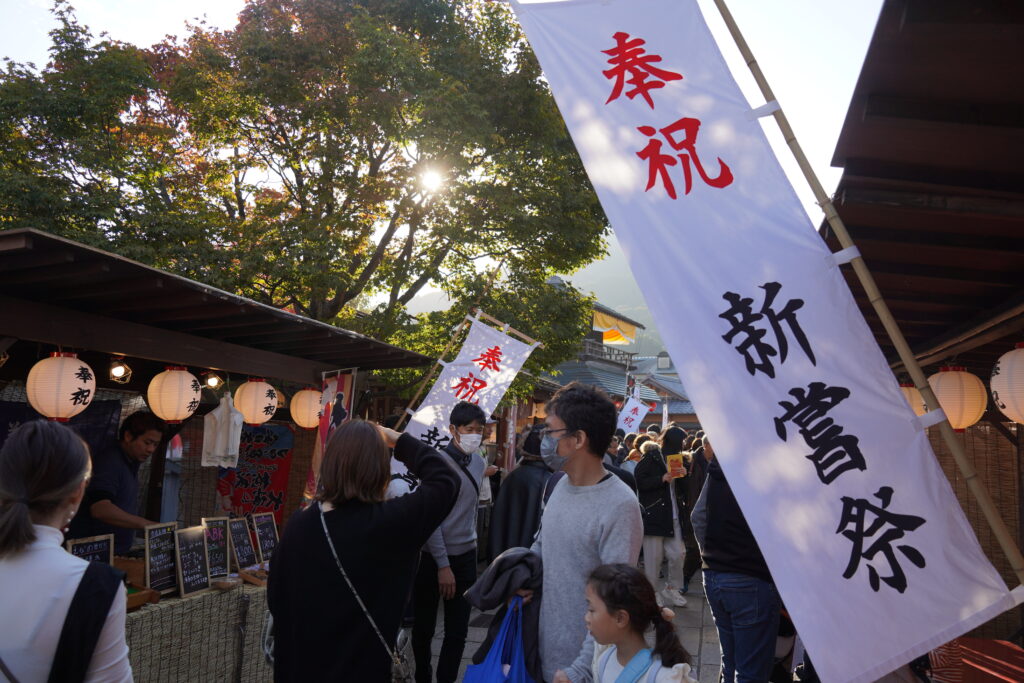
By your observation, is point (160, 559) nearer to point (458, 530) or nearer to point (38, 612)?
point (458, 530)

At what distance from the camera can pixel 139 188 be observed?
12695mm

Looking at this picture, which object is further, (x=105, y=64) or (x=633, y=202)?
(x=105, y=64)

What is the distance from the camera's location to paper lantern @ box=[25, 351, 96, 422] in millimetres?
6742

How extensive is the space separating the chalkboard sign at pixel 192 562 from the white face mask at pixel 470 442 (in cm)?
243

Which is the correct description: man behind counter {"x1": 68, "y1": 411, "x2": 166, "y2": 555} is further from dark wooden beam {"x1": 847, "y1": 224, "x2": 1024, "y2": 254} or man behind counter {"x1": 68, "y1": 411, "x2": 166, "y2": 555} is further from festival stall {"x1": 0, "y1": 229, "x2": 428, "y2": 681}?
dark wooden beam {"x1": 847, "y1": 224, "x2": 1024, "y2": 254}

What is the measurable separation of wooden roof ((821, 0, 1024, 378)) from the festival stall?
506 cm

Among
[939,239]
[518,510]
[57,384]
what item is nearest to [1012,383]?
[939,239]

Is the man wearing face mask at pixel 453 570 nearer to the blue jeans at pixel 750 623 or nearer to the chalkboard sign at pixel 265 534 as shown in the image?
the chalkboard sign at pixel 265 534

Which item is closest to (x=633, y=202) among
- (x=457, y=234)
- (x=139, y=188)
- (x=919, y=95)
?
(x=919, y=95)

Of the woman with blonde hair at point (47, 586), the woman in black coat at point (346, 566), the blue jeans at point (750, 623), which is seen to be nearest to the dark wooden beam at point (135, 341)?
the woman in black coat at point (346, 566)

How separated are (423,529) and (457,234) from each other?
10.6 m

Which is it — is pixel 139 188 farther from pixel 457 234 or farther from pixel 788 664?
pixel 788 664

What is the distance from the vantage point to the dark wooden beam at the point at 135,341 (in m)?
6.13

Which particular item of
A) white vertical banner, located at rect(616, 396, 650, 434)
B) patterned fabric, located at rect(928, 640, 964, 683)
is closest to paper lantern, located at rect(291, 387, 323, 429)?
patterned fabric, located at rect(928, 640, 964, 683)
